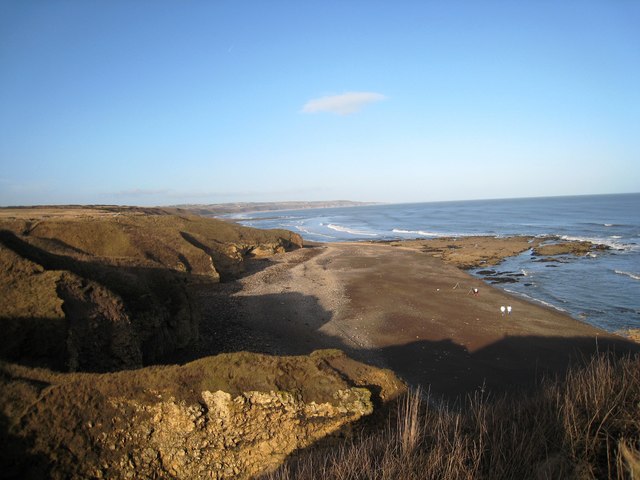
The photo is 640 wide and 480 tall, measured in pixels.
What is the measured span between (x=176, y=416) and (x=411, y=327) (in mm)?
14546

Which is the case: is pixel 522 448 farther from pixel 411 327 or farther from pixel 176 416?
pixel 411 327

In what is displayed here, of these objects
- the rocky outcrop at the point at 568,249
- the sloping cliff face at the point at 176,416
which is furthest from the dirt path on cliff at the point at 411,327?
the rocky outcrop at the point at 568,249

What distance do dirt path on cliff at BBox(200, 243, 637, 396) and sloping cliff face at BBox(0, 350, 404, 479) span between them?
7798 mm

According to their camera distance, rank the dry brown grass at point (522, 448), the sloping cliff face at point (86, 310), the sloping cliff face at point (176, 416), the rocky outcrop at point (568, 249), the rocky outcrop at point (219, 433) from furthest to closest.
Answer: the rocky outcrop at point (568, 249), the sloping cliff face at point (86, 310), the rocky outcrop at point (219, 433), the sloping cliff face at point (176, 416), the dry brown grass at point (522, 448)

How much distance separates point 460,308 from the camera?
21.8 meters

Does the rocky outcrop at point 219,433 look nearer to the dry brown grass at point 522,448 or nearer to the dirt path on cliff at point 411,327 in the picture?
the dry brown grass at point 522,448

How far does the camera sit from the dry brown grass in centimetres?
411

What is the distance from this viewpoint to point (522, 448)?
4781mm

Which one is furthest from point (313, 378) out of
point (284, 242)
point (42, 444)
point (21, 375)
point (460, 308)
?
point (284, 242)

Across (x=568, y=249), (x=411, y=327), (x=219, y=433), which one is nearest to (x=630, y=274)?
(x=568, y=249)

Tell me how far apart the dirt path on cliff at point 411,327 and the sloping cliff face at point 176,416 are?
307 inches

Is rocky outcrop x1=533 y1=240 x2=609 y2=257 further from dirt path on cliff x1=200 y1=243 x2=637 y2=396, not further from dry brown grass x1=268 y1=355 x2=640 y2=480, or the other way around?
dry brown grass x1=268 y1=355 x2=640 y2=480

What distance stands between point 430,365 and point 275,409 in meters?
9.95

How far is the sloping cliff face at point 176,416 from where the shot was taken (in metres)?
4.96
